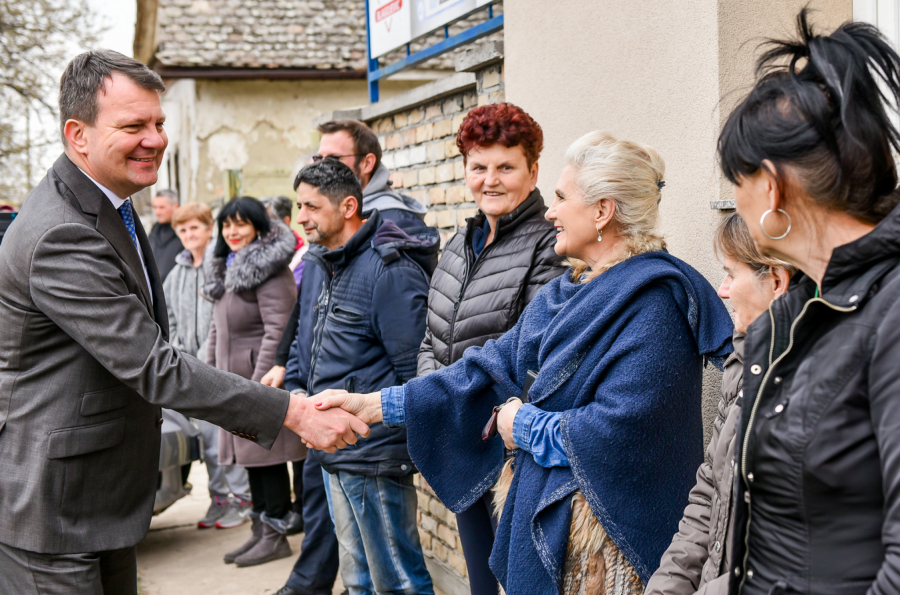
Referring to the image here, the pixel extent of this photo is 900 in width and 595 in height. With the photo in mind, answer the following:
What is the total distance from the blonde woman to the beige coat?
0.83ft

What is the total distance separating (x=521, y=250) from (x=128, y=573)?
1698 millimetres

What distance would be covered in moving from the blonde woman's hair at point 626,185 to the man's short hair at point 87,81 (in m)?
1.32

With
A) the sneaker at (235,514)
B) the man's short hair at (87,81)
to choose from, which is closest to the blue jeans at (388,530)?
the man's short hair at (87,81)

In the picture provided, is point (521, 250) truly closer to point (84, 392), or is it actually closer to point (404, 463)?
point (404, 463)

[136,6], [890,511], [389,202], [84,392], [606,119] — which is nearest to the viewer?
[890,511]

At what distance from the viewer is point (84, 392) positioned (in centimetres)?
242

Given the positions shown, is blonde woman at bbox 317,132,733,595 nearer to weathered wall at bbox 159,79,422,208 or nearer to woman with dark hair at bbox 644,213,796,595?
woman with dark hair at bbox 644,213,796,595

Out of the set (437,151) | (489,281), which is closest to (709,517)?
(489,281)

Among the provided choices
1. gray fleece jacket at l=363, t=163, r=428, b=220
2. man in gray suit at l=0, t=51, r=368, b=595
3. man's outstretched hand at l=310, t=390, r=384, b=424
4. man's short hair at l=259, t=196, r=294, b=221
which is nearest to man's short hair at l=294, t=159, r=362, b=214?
gray fleece jacket at l=363, t=163, r=428, b=220

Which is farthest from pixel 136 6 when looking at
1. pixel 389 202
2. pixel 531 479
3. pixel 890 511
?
pixel 890 511

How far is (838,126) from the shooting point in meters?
1.29

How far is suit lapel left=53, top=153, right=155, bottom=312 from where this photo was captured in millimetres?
2455

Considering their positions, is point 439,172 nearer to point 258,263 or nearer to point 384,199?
point 384,199

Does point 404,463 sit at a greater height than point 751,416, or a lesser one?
lesser
